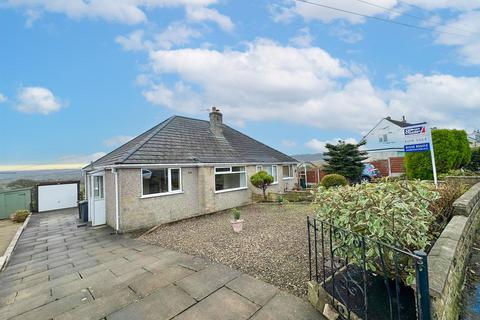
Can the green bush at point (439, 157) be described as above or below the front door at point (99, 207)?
above

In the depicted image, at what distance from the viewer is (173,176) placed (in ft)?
32.3

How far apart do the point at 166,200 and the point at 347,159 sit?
1370 centimetres

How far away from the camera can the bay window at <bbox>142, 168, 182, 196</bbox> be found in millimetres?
8859

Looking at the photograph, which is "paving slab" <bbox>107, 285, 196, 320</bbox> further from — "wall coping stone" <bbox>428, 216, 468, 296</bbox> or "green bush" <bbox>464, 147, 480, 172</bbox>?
"green bush" <bbox>464, 147, 480, 172</bbox>

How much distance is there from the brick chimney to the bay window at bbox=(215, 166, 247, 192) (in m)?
3.59

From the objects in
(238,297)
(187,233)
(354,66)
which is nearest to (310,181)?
(354,66)

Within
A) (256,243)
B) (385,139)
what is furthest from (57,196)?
(385,139)

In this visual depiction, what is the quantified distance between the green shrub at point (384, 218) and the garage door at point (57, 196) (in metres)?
19.3

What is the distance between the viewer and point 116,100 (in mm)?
12406

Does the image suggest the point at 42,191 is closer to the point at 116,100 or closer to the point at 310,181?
the point at 116,100

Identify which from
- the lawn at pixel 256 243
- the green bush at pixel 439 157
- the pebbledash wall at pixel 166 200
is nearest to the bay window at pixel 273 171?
the pebbledash wall at pixel 166 200

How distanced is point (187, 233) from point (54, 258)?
12.2 ft

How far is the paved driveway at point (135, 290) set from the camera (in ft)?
10.1

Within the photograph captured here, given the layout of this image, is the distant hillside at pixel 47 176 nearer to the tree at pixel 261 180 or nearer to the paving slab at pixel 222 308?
the tree at pixel 261 180
